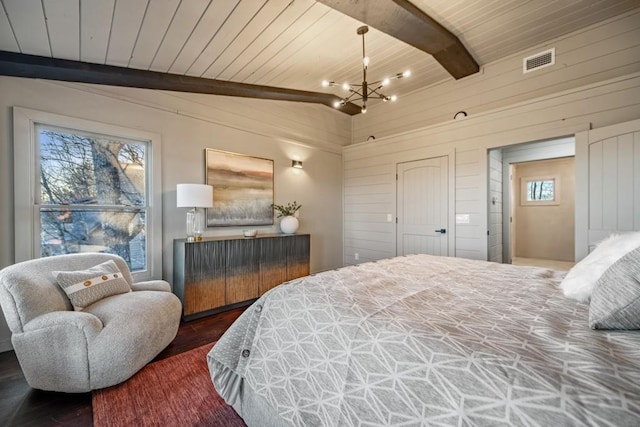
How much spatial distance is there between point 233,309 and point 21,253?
6.81 ft

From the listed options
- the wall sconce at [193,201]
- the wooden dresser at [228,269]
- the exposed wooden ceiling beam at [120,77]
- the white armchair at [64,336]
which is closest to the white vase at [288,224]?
the wooden dresser at [228,269]

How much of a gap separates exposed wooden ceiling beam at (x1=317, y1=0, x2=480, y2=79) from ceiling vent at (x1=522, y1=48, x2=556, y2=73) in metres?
0.66

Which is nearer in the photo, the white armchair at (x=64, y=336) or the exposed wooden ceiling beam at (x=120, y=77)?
the white armchair at (x=64, y=336)

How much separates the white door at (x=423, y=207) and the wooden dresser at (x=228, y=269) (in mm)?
1784

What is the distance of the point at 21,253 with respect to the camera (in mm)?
2387

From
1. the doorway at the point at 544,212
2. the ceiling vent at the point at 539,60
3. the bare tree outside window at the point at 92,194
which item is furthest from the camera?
the doorway at the point at 544,212

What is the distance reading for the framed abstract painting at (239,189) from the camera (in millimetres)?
3619

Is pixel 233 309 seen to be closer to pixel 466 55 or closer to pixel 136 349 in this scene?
pixel 136 349

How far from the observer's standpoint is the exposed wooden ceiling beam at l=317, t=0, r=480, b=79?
2168mm

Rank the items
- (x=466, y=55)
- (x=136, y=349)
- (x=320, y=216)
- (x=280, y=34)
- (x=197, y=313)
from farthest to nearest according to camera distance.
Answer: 1. (x=320, y=216)
2. (x=466, y=55)
3. (x=197, y=313)
4. (x=280, y=34)
5. (x=136, y=349)

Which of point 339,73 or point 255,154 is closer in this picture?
point 339,73

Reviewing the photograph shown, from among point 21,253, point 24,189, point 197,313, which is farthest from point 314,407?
point 24,189

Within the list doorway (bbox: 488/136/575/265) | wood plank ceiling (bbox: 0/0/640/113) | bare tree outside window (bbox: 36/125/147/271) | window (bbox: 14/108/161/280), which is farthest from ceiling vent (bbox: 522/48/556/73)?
bare tree outside window (bbox: 36/125/147/271)

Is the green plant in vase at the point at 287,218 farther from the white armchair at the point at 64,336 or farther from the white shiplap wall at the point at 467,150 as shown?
the white armchair at the point at 64,336
